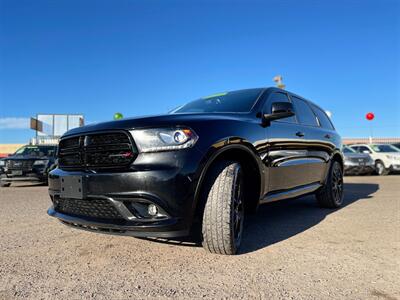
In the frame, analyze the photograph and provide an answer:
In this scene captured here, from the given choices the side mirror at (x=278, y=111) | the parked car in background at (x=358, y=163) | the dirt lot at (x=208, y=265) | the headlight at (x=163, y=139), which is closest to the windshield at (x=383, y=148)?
the parked car in background at (x=358, y=163)

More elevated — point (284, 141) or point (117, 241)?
point (284, 141)

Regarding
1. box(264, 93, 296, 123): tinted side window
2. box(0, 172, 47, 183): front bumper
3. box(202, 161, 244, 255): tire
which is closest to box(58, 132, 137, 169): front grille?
box(202, 161, 244, 255): tire

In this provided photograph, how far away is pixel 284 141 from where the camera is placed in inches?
152

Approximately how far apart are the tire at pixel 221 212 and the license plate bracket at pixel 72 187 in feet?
3.29

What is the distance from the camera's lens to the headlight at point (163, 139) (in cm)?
252

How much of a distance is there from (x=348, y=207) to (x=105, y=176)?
436 centimetres

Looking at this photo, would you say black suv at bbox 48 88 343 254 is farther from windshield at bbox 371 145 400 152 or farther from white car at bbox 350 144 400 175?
windshield at bbox 371 145 400 152

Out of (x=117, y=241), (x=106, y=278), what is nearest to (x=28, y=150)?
(x=117, y=241)

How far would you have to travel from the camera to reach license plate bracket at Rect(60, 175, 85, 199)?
2.70 m

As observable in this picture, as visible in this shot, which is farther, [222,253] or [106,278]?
[222,253]

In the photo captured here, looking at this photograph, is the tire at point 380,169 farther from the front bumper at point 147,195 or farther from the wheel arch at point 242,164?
the front bumper at point 147,195

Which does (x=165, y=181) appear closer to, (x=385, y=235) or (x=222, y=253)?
(x=222, y=253)

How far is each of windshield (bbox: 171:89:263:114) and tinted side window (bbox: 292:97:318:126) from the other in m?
0.95

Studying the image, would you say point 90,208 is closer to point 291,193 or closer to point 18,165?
point 291,193
